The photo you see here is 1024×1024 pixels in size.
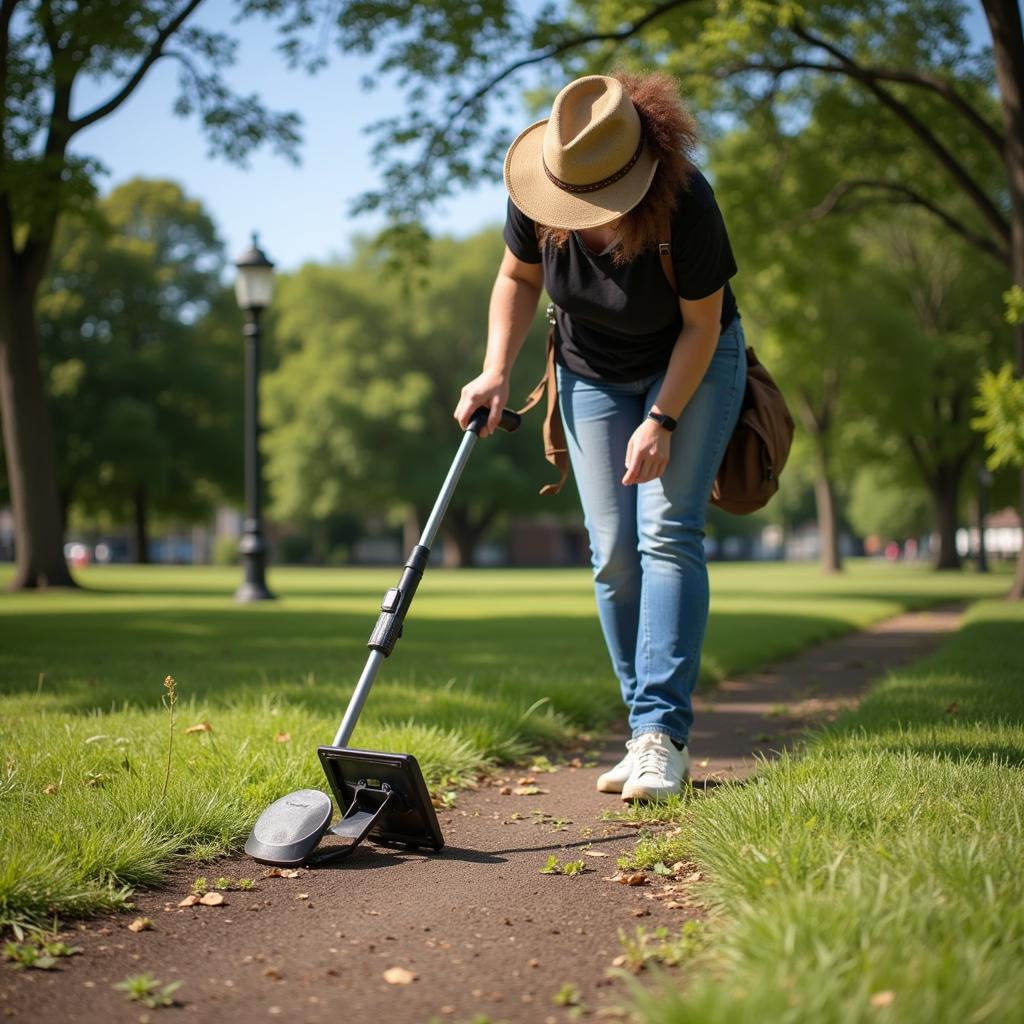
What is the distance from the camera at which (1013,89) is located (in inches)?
484

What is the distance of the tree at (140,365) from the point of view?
122ft

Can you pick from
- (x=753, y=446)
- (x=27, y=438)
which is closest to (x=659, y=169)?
(x=753, y=446)

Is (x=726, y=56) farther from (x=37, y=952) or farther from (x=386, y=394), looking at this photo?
(x=386, y=394)

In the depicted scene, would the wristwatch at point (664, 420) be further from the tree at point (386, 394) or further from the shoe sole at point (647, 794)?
the tree at point (386, 394)

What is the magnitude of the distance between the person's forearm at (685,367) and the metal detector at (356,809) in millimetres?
1077

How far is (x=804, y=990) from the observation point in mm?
1712

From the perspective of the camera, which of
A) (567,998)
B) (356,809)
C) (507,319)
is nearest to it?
(567,998)

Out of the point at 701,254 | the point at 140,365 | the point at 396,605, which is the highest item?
the point at 140,365

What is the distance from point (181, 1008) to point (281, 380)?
4238 cm

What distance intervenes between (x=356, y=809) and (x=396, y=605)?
1.95 ft

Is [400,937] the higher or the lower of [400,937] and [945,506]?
the lower

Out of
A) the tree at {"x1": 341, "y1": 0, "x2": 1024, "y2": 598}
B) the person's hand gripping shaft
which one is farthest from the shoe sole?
the tree at {"x1": 341, "y1": 0, "x2": 1024, "y2": 598}

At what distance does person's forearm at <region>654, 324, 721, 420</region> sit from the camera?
11.8ft

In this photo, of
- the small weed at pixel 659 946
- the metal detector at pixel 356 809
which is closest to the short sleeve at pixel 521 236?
the metal detector at pixel 356 809
